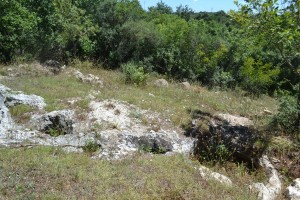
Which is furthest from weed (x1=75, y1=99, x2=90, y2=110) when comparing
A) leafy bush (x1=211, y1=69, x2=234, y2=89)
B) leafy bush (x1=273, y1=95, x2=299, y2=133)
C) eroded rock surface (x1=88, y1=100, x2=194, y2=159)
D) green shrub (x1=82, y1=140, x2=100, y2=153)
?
leafy bush (x1=211, y1=69, x2=234, y2=89)

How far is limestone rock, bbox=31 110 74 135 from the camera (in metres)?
7.38

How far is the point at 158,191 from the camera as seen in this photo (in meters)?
5.41

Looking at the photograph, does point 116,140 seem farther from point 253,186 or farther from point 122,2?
point 122,2

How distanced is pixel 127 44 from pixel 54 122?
7.70 metres

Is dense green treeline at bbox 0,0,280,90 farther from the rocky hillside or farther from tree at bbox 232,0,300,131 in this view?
tree at bbox 232,0,300,131

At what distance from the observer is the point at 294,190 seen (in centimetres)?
626

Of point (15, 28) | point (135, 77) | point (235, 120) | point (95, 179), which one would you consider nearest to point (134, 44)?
point (135, 77)

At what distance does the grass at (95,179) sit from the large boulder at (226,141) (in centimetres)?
143

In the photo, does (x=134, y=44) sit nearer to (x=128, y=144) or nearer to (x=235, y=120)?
(x=235, y=120)

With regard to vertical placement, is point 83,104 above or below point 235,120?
below

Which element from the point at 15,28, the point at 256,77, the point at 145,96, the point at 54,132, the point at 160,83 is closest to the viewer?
the point at 54,132

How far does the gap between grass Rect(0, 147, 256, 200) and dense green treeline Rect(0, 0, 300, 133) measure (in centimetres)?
713

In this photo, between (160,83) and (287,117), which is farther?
(160,83)

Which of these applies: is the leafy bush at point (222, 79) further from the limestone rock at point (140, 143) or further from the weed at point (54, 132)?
the weed at point (54, 132)
